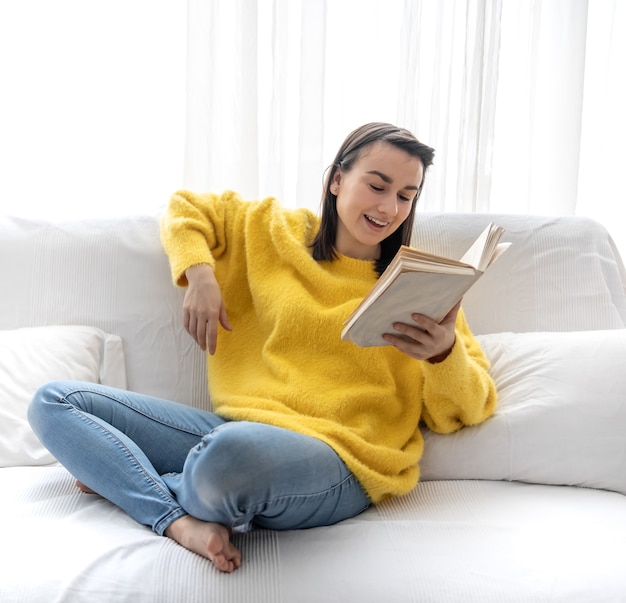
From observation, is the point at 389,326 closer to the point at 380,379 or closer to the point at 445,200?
the point at 380,379

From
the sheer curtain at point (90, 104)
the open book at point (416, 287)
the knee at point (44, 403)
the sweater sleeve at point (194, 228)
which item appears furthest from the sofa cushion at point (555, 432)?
the sheer curtain at point (90, 104)

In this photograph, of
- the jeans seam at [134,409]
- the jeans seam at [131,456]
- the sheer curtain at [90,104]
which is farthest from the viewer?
the sheer curtain at [90,104]

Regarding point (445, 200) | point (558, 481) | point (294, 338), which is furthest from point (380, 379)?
point (445, 200)

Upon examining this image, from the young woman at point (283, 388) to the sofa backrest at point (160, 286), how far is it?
13 centimetres

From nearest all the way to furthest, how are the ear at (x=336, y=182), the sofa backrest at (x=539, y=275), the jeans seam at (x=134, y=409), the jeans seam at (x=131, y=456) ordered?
the jeans seam at (x=131, y=456) < the jeans seam at (x=134, y=409) < the ear at (x=336, y=182) < the sofa backrest at (x=539, y=275)

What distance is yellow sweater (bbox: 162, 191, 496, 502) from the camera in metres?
1.29

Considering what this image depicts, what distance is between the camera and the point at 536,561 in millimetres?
1055

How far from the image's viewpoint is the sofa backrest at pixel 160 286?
5.21 ft

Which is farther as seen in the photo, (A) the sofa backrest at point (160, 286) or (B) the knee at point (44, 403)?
(A) the sofa backrest at point (160, 286)

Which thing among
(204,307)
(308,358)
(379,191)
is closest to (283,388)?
(308,358)

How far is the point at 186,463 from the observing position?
3.50 ft

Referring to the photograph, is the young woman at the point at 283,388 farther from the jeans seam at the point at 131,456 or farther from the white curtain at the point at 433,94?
the white curtain at the point at 433,94

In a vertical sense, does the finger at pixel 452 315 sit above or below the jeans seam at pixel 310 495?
above

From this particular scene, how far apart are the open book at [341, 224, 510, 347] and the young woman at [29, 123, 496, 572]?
4cm
